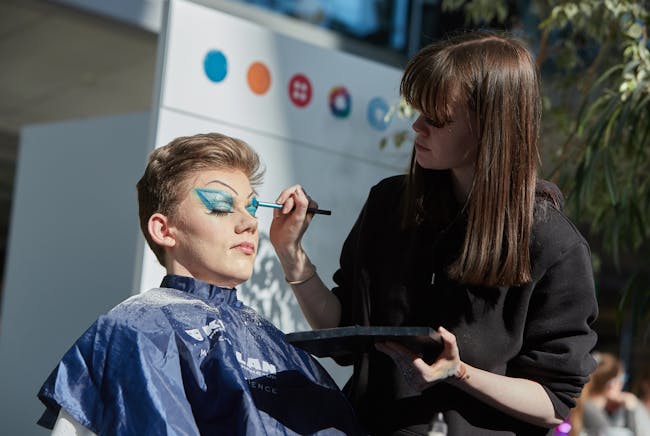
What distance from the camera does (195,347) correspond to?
1.66 meters

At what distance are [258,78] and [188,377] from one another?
5.20ft

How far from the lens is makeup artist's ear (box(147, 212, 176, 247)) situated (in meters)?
1.85

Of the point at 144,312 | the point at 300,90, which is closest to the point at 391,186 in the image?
the point at 144,312

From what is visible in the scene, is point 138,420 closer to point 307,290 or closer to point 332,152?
point 307,290

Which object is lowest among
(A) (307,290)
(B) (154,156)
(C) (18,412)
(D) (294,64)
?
(C) (18,412)

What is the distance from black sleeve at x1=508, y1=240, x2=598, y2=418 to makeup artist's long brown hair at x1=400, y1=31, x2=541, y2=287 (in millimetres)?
56

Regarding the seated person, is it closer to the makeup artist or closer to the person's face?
the makeup artist

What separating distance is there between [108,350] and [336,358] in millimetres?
411

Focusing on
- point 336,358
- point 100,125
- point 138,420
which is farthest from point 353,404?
point 100,125

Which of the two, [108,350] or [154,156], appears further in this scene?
[154,156]

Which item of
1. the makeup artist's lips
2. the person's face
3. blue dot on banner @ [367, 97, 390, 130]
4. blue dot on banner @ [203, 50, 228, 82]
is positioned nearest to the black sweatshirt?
the person's face

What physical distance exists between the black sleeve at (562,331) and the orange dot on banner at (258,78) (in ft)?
5.30

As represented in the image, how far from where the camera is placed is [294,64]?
317cm

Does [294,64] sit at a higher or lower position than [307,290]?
higher
